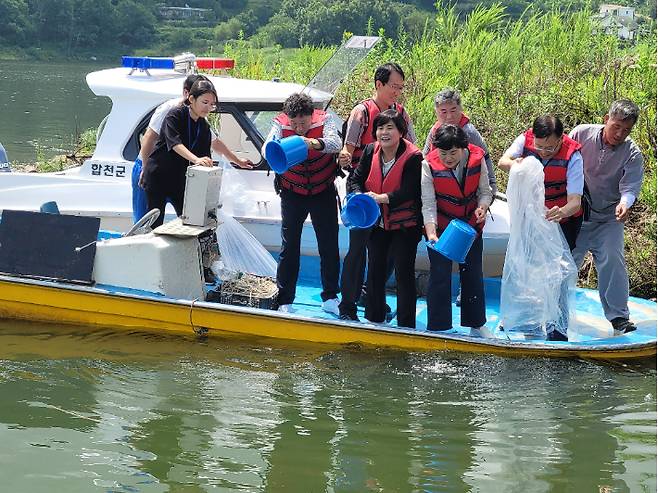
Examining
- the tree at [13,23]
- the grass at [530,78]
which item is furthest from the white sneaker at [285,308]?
the tree at [13,23]

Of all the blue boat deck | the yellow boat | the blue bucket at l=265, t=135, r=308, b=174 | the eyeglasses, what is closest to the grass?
the blue boat deck

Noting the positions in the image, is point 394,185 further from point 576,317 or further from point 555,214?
point 576,317

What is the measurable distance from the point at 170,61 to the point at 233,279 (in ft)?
7.92

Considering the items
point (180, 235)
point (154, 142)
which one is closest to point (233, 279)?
point (180, 235)

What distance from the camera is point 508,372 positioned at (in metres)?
6.56

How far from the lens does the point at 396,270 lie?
677 centimetres

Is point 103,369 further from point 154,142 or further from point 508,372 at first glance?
point 508,372

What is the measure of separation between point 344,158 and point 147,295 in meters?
1.68

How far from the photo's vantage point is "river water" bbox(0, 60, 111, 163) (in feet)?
61.5

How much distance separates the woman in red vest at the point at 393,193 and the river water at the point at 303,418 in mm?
539

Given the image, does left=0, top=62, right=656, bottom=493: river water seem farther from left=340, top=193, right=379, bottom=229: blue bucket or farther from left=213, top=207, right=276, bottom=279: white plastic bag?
left=340, top=193, right=379, bottom=229: blue bucket


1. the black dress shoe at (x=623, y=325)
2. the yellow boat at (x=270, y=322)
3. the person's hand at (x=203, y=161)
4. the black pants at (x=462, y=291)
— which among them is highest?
the person's hand at (x=203, y=161)

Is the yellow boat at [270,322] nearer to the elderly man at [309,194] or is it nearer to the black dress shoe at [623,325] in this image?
the black dress shoe at [623,325]

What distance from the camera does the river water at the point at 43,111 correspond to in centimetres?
1875
